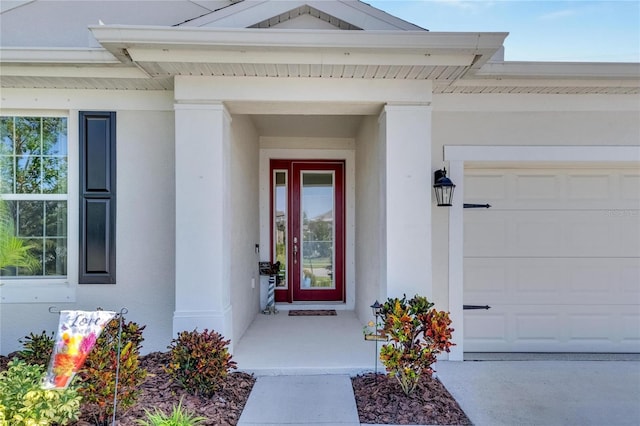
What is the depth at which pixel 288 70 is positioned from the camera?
3.25 meters

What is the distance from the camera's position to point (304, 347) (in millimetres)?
3893

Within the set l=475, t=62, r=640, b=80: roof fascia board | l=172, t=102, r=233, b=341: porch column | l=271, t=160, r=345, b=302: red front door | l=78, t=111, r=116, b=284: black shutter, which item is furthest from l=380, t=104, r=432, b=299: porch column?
l=78, t=111, r=116, b=284: black shutter

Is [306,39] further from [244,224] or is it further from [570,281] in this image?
[570,281]

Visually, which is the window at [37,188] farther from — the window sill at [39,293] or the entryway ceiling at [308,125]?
the entryway ceiling at [308,125]

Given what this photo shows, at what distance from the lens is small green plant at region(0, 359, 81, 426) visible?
2029 millimetres

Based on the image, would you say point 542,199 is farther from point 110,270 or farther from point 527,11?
point 110,270

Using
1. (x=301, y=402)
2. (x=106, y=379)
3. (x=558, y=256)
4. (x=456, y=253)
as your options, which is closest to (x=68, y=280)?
(x=106, y=379)

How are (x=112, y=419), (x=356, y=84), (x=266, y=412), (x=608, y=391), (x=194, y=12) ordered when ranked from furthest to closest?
1. (x=194, y=12)
2. (x=356, y=84)
3. (x=608, y=391)
4. (x=266, y=412)
5. (x=112, y=419)

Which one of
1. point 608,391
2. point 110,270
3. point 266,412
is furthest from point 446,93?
point 110,270

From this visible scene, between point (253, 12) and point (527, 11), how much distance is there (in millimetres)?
3379

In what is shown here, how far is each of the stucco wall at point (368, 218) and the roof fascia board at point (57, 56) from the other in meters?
2.71

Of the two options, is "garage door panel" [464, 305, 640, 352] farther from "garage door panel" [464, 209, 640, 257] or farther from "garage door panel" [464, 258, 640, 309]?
"garage door panel" [464, 209, 640, 257]

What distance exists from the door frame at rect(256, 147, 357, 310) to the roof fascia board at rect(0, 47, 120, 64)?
108 inches

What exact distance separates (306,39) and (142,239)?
8.25ft
